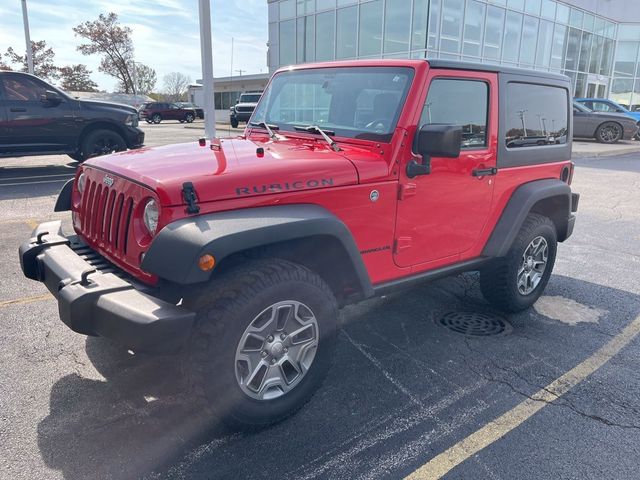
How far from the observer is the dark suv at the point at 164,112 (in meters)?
38.0

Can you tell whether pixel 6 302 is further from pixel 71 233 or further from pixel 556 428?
pixel 556 428

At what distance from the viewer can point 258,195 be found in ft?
8.58

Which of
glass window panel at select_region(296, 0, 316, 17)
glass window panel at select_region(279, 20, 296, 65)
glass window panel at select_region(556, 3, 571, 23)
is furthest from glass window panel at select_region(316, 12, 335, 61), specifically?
glass window panel at select_region(556, 3, 571, 23)

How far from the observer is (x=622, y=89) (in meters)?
33.2

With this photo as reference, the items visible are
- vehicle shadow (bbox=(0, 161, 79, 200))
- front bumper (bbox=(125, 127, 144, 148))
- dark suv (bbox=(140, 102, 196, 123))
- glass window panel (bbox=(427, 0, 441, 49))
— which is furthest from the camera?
dark suv (bbox=(140, 102, 196, 123))

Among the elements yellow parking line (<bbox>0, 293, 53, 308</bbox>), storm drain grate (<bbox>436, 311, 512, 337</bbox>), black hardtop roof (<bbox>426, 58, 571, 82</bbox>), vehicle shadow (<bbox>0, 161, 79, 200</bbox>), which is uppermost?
black hardtop roof (<bbox>426, 58, 571, 82</bbox>)

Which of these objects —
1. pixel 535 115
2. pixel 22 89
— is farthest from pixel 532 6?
pixel 535 115

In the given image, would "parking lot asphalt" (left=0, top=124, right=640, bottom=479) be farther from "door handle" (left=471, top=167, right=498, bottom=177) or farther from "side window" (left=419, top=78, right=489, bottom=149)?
"side window" (left=419, top=78, right=489, bottom=149)

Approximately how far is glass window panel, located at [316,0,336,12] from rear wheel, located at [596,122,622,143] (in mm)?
13267

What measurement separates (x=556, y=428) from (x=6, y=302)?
13.8 ft

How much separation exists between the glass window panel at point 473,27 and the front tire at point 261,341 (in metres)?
22.0

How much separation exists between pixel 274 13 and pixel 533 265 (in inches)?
1068

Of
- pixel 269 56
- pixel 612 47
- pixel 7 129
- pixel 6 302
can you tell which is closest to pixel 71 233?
pixel 6 302

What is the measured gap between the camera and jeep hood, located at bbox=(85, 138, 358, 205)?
2.50m
